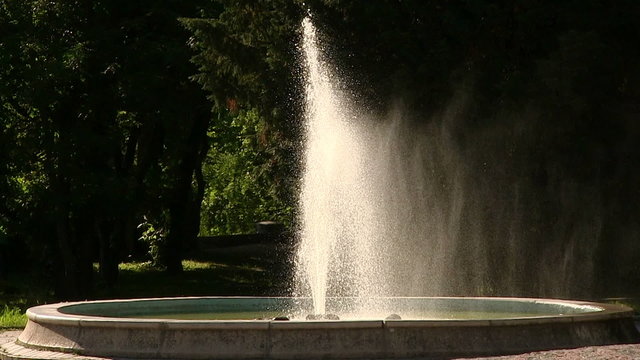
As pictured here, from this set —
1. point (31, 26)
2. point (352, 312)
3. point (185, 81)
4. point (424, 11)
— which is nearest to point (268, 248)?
point (185, 81)

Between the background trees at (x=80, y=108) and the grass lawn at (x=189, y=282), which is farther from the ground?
the background trees at (x=80, y=108)

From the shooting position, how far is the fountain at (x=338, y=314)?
43.2 feet

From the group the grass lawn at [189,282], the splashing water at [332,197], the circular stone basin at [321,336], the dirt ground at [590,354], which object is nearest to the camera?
the dirt ground at [590,354]

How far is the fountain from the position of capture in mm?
13180

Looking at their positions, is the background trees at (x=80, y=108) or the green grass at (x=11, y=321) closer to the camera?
the green grass at (x=11, y=321)

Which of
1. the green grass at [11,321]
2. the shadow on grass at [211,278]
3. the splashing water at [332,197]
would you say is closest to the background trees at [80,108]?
the shadow on grass at [211,278]

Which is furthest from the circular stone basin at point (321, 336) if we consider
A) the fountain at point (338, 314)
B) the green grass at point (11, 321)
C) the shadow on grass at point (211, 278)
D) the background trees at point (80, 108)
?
the shadow on grass at point (211, 278)

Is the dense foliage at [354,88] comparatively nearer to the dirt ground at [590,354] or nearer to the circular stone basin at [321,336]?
the circular stone basin at [321,336]

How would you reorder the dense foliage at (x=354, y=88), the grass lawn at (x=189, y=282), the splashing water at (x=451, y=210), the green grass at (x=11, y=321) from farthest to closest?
the grass lawn at (x=189, y=282) → the splashing water at (x=451, y=210) → the dense foliage at (x=354, y=88) → the green grass at (x=11, y=321)

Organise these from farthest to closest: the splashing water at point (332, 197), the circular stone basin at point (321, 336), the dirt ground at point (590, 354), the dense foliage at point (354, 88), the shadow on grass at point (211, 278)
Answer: the shadow on grass at point (211, 278), the dense foliage at point (354, 88), the splashing water at point (332, 197), the circular stone basin at point (321, 336), the dirt ground at point (590, 354)

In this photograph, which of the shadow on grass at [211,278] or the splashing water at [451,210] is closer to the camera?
the splashing water at [451,210]

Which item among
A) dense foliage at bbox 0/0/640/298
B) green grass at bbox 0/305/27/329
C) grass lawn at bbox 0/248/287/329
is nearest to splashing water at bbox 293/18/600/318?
dense foliage at bbox 0/0/640/298

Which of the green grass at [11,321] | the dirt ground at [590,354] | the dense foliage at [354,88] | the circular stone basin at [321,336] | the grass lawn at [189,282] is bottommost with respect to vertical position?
the dirt ground at [590,354]

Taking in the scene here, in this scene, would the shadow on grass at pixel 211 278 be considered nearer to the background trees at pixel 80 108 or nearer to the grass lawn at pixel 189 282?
the grass lawn at pixel 189 282
